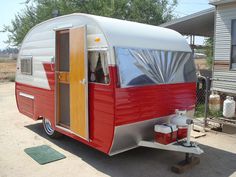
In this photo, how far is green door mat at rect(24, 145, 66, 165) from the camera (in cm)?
507

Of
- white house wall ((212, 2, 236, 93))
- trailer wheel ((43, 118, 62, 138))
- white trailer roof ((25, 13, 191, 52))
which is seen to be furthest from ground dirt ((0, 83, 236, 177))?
white house wall ((212, 2, 236, 93))

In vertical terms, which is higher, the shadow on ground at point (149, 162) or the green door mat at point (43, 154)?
the green door mat at point (43, 154)

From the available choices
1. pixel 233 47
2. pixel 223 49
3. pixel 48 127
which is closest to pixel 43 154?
pixel 48 127

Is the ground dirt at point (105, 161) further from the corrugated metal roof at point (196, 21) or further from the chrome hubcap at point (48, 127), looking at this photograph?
the corrugated metal roof at point (196, 21)

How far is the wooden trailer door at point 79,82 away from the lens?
15.6 ft

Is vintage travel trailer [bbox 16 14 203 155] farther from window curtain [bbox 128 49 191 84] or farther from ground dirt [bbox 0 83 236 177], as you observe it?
ground dirt [bbox 0 83 236 177]

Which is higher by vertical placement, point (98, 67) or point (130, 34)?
point (130, 34)

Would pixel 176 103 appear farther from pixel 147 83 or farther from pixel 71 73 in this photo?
pixel 71 73

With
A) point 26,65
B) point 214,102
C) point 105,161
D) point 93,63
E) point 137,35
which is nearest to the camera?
point 93,63

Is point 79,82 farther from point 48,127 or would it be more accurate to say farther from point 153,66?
point 48,127

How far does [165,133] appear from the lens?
4.61 m

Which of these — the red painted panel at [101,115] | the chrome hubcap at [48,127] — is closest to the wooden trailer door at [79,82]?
the red painted panel at [101,115]

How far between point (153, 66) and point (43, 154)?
262 cm

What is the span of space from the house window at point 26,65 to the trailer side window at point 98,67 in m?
2.56
